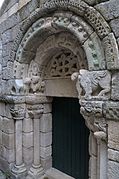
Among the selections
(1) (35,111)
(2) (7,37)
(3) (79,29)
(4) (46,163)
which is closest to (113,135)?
(3) (79,29)

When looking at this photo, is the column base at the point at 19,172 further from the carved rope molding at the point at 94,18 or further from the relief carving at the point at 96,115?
the carved rope molding at the point at 94,18

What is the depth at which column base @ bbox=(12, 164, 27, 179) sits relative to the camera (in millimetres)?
3271

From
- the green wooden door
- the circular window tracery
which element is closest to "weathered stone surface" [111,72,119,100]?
the circular window tracery

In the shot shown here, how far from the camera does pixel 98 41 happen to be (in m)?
2.06

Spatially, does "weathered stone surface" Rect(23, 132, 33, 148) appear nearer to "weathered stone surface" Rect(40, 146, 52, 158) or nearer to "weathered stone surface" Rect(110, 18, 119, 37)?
"weathered stone surface" Rect(40, 146, 52, 158)

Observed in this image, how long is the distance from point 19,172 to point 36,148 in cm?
50

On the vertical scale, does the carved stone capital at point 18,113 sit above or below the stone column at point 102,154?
above

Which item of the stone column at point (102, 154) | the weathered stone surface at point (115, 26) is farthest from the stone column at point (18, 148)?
the weathered stone surface at point (115, 26)

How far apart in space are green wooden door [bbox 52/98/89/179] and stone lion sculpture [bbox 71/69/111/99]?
925 millimetres

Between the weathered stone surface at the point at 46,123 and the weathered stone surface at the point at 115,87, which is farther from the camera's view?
the weathered stone surface at the point at 46,123

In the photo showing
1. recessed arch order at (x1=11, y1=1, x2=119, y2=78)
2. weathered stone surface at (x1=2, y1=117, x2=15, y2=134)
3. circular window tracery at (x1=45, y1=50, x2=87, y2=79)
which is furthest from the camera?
weathered stone surface at (x1=2, y1=117, x2=15, y2=134)

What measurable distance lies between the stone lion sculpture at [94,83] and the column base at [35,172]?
191 cm

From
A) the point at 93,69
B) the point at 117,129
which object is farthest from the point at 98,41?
the point at 117,129

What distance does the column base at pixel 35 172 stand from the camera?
3.26m
